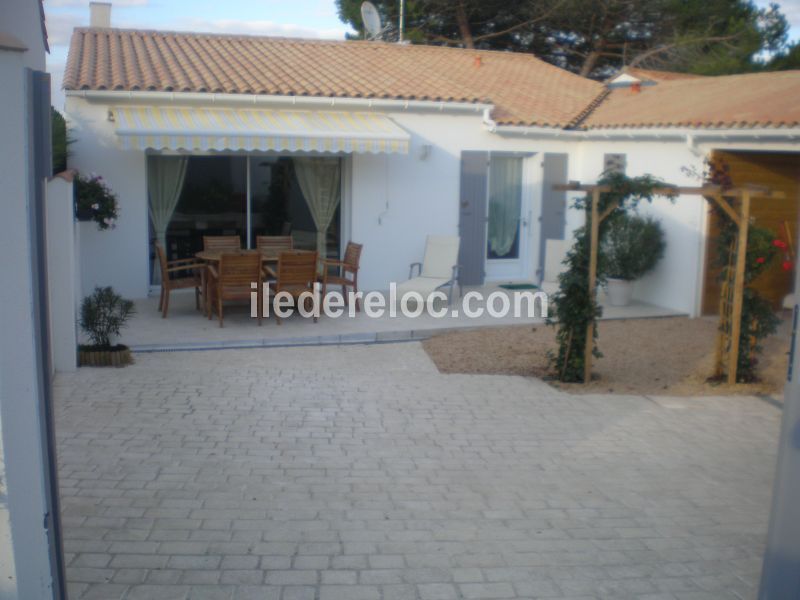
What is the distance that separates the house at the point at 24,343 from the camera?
150 inches

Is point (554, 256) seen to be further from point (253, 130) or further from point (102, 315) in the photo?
point (102, 315)

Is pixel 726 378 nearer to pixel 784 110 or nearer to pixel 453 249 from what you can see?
pixel 784 110

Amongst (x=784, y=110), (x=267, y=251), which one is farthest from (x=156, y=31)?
(x=784, y=110)

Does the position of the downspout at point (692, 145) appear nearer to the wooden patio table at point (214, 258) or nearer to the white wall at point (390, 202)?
the white wall at point (390, 202)

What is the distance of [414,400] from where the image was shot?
10.1m

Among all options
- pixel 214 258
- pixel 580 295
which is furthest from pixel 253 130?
pixel 580 295

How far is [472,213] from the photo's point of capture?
57.8 feet

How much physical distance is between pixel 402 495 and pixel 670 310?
10.4 m

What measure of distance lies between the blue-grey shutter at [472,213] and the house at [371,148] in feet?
0.11

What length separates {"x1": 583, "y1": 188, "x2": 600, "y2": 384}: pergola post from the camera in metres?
10.9

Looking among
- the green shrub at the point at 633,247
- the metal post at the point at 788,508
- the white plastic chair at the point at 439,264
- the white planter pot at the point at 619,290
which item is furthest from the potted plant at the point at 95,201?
the metal post at the point at 788,508

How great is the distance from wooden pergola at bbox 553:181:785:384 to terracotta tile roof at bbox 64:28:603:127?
22.5 ft

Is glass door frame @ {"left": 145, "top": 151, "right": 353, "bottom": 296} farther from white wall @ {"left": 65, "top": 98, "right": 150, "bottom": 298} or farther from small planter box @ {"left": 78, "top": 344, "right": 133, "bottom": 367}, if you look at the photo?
small planter box @ {"left": 78, "top": 344, "right": 133, "bottom": 367}

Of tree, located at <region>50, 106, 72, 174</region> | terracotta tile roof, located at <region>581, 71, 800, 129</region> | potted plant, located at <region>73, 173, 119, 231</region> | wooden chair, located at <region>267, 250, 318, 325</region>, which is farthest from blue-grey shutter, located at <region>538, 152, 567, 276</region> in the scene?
tree, located at <region>50, 106, 72, 174</region>
